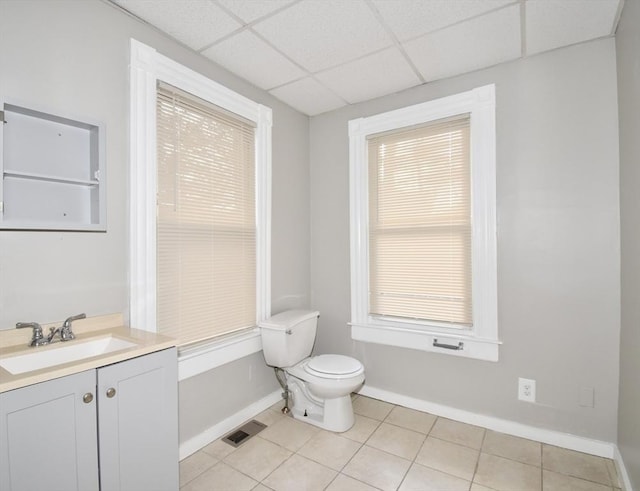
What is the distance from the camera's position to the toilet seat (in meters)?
2.17

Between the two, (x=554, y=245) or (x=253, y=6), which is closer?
(x=253, y=6)

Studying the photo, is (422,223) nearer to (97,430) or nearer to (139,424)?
(139,424)

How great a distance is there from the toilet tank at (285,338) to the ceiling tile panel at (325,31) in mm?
1754

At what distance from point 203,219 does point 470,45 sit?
194 cm

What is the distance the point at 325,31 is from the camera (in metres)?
1.87

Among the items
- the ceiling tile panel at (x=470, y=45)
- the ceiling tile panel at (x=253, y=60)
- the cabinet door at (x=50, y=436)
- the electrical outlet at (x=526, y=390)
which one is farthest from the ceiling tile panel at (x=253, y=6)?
the electrical outlet at (x=526, y=390)

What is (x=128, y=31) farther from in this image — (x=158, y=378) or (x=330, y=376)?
(x=330, y=376)

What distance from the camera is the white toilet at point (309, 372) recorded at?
2.18 meters

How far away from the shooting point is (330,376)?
216 cm

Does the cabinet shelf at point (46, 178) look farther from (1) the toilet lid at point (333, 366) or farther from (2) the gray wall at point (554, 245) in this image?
(2) the gray wall at point (554, 245)

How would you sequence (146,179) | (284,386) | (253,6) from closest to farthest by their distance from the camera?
(253,6) → (146,179) → (284,386)

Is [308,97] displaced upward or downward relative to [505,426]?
upward

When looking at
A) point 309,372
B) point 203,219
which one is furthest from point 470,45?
point 309,372

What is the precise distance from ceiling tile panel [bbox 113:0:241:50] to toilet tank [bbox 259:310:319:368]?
1823 mm
